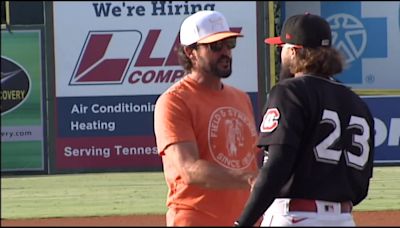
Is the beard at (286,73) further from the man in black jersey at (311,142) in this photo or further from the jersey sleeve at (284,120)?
the jersey sleeve at (284,120)

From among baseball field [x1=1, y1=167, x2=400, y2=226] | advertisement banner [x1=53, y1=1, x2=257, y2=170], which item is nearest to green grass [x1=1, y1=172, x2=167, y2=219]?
baseball field [x1=1, y1=167, x2=400, y2=226]

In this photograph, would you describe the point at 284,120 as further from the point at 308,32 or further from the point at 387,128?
the point at 387,128

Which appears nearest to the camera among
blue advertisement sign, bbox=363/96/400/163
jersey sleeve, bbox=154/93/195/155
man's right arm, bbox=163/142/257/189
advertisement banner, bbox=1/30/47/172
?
man's right arm, bbox=163/142/257/189

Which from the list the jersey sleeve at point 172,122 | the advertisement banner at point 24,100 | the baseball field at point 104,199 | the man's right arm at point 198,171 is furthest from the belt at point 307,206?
the advertisement banner at point 24,100

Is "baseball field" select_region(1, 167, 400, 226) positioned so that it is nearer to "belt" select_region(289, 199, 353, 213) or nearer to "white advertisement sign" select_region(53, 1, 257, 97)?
"white advertisement sign" select_region(53, 1, 257, 97)

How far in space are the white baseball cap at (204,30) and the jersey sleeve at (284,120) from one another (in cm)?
47

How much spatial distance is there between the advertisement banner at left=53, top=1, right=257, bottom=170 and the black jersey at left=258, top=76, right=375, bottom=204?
1242 centimetres

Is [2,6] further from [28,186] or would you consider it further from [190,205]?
[190,205]

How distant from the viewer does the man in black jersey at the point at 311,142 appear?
3.43m

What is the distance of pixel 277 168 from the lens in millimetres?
3395

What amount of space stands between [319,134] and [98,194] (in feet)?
31.5

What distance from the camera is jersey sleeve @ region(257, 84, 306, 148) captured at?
3.44 meters

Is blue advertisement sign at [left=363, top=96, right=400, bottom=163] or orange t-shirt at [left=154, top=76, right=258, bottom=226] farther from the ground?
orange t-shirt at [left=154, top=76, right=258, bottom=226]

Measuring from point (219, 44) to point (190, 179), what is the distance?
59 cm
